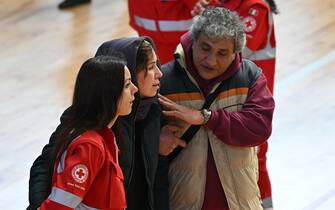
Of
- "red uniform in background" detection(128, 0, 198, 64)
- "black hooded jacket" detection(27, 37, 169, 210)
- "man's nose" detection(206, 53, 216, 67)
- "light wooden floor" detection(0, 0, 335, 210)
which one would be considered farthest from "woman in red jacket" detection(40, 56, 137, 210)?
"light wooden floor" detection(0, 0, 335, 210)

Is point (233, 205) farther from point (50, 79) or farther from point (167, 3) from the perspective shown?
point (50, 79)

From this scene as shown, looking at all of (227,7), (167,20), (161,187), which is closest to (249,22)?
(227,7)

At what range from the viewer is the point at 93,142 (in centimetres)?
319

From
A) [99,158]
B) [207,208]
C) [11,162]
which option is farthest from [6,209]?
[99,158]

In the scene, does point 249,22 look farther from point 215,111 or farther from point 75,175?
point 75,175

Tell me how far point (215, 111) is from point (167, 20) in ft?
3.92

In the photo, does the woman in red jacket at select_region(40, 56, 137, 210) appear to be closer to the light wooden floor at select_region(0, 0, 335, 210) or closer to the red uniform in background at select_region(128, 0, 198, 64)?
the red uniform in background at select_region(128, 0, 198, 64)

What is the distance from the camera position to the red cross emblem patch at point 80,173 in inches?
124

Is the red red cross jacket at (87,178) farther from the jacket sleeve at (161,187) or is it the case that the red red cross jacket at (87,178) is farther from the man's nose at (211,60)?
the man's nose at (211,60)

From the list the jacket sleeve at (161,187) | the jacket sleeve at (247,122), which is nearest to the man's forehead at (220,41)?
the jacket sleeve at (247,122)

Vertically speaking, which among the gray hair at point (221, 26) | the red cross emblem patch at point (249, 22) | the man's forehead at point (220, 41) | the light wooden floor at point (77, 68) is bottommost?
the light wooden floor at point (77, 68)

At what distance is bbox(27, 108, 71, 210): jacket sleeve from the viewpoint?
10.9 feet

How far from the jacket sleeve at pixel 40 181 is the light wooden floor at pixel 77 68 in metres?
2.03

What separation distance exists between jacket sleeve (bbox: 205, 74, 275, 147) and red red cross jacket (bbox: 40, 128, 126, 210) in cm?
59
